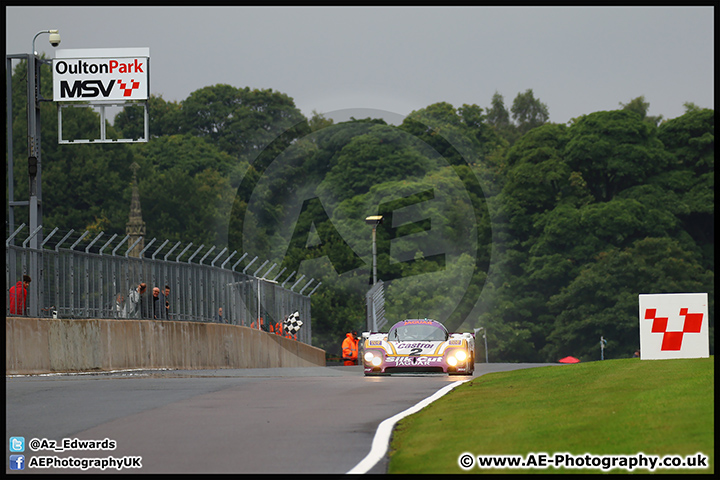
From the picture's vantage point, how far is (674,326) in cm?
1738

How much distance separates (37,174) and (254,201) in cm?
5964

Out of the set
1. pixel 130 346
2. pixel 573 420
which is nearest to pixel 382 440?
pixel 573 420

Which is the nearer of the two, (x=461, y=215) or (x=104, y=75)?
(x=104, y=75)

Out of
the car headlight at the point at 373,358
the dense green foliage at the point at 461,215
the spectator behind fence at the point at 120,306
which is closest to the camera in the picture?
the car headlight at the point at 373,358

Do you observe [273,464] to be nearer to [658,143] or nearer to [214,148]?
[658,143]

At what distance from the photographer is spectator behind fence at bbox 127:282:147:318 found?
1027 inches

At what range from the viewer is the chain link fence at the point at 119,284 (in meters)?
22.7

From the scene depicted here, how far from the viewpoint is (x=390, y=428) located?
1193cm

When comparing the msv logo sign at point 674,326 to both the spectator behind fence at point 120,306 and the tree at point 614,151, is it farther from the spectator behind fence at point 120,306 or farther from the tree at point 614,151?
the tree at point 614,151

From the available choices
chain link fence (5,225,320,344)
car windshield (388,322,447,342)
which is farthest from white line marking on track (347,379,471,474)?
chain link fence (5,225,320,344)

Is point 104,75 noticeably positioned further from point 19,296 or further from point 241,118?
point 241,118

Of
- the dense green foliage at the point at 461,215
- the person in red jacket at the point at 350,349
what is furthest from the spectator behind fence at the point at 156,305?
the dense green foliage at the point at 461,215

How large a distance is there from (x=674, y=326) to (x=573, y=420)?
6.45 m

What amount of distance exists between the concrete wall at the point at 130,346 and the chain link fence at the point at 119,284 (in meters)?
0.35
